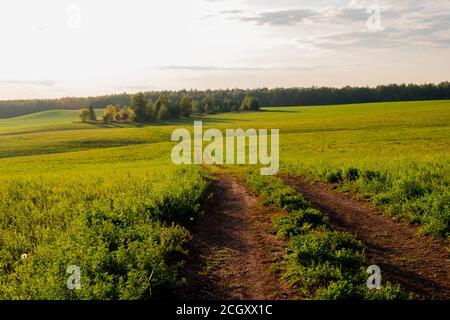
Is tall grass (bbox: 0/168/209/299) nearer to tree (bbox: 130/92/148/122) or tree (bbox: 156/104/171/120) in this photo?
tree (bbox: 130/92/148/122)

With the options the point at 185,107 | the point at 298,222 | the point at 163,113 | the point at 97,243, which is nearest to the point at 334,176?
the point at 298,222

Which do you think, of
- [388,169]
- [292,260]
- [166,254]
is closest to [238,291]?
[292,260]

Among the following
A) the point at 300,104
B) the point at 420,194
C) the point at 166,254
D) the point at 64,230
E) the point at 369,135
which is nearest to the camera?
the point at 166,254

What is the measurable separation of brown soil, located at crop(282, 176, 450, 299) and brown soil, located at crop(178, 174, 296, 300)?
2.12m

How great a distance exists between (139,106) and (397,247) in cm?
9454

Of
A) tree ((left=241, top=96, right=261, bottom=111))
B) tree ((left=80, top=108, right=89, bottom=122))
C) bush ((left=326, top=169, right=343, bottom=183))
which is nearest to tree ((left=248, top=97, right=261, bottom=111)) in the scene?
tree ((left=241, top=96, right=261, bottom=111))

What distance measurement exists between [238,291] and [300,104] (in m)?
A: 169

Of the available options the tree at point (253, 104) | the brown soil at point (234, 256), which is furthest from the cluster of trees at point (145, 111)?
the brown soil at point (234, 256)

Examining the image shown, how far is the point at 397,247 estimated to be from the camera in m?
10.2

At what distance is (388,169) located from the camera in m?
19.0

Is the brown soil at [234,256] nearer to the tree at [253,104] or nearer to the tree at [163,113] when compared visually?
the tree at [163,113]

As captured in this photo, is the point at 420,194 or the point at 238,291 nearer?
the point at 238,291

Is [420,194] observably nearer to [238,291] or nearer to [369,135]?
[238,291]

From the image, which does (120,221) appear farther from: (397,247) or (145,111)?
(145,111)
